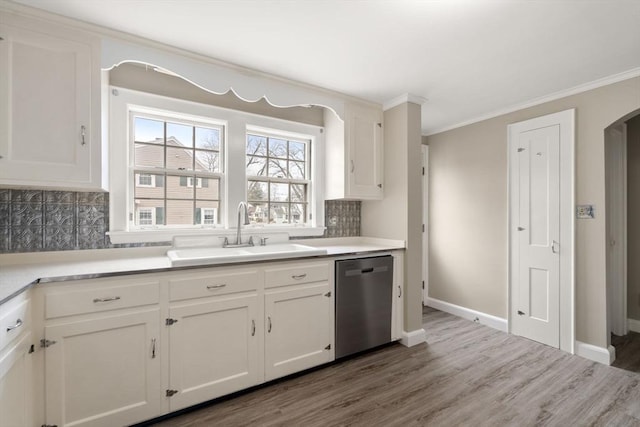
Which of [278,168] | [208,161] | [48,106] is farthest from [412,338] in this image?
[48,106]

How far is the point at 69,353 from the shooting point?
157 cm

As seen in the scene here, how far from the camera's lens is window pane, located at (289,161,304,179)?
3112 mm

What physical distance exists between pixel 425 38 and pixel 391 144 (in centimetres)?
122

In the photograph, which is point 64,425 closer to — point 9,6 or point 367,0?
point 9,6

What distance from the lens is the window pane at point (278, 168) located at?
9.83 ft

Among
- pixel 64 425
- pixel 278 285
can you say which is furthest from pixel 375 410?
pixel 64 425

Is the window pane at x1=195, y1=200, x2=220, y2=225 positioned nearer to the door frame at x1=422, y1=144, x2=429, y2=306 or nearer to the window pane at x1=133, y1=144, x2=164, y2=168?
the window pane at x1=133, y1=144, x2=164, y2=168

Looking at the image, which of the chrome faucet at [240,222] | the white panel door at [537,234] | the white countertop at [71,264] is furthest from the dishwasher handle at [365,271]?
the white panel door at [537,234]

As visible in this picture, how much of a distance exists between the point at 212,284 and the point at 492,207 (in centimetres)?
306

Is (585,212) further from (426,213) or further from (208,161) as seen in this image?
(208,161)

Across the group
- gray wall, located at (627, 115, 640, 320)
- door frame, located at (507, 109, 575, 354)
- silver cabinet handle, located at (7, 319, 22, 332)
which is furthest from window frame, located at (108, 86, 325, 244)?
gray wall, located at (627, 115, 640, 320)

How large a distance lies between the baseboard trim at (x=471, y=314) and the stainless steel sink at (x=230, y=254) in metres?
2.28

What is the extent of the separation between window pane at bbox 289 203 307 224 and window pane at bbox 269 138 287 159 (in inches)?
20.4

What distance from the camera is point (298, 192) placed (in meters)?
3.16
